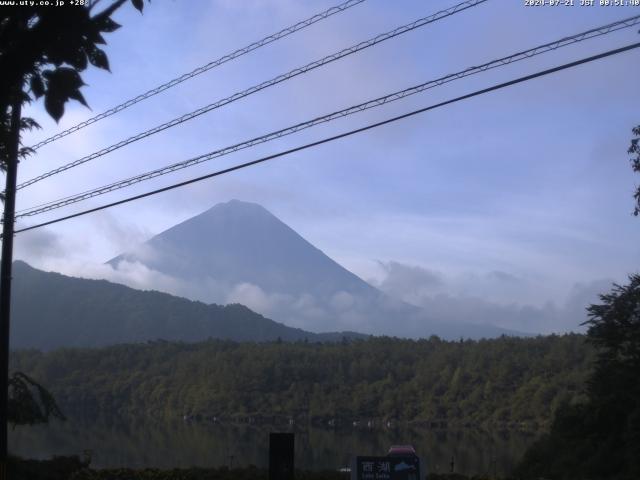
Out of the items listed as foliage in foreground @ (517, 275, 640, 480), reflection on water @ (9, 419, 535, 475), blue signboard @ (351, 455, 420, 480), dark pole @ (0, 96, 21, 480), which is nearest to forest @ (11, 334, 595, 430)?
reflection on water @ (9, 419, 535, 475)

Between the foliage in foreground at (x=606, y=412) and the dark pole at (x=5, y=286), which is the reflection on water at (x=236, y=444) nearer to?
the foliage in foreground at (x=606, y=412)

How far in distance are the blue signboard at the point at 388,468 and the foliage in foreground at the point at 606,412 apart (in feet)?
53.1

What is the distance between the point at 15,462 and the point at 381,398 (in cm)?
8120

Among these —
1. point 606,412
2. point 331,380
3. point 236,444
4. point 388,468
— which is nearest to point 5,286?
point 388,468

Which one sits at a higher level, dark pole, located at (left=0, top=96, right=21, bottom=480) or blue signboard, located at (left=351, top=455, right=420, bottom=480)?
dark pole, located at (left=0, top=96, right=21, bottom=480)

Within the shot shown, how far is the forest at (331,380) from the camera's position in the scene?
8319cm

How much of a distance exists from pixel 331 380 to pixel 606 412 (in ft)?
245

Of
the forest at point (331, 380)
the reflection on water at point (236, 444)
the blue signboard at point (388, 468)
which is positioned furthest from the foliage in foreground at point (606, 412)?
the forest at point (331, 380)

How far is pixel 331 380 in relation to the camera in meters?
101

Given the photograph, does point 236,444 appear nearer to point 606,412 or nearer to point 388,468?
point 606,412

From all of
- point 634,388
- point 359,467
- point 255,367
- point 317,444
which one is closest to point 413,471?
point 359,467

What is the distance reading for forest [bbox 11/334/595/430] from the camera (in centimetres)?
8319

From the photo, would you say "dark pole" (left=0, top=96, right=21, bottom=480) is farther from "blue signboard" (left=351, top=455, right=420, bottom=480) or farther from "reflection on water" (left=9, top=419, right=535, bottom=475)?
"reflection on water" (left=9, top=419, right=535, bottom=475)

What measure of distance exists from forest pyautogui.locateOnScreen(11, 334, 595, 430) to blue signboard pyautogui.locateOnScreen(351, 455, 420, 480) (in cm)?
6610
